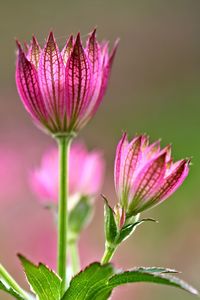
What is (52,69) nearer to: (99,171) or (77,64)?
(77,64)

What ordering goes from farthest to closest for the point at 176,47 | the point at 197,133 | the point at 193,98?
1. the point at 176,47
2. the point at 193,98
3. the point at 197,133

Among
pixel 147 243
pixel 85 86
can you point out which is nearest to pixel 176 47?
pixel 147 243

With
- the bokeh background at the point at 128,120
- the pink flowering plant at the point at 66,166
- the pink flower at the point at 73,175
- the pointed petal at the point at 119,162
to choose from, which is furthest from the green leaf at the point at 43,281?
the bokeh background at the point at 128,120

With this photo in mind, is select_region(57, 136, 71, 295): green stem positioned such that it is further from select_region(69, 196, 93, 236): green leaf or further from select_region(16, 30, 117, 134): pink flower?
select_region(69, 196, 93, 236): green leaf

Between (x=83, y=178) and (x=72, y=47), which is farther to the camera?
(x=83, y=178)

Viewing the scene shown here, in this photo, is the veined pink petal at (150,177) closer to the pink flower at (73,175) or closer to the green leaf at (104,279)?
the green leaf at (104,279)

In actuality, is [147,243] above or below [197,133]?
below

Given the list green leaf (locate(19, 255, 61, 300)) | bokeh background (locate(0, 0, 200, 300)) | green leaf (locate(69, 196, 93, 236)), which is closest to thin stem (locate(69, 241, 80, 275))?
green leaf (locate(69, 196, 93, 236))
